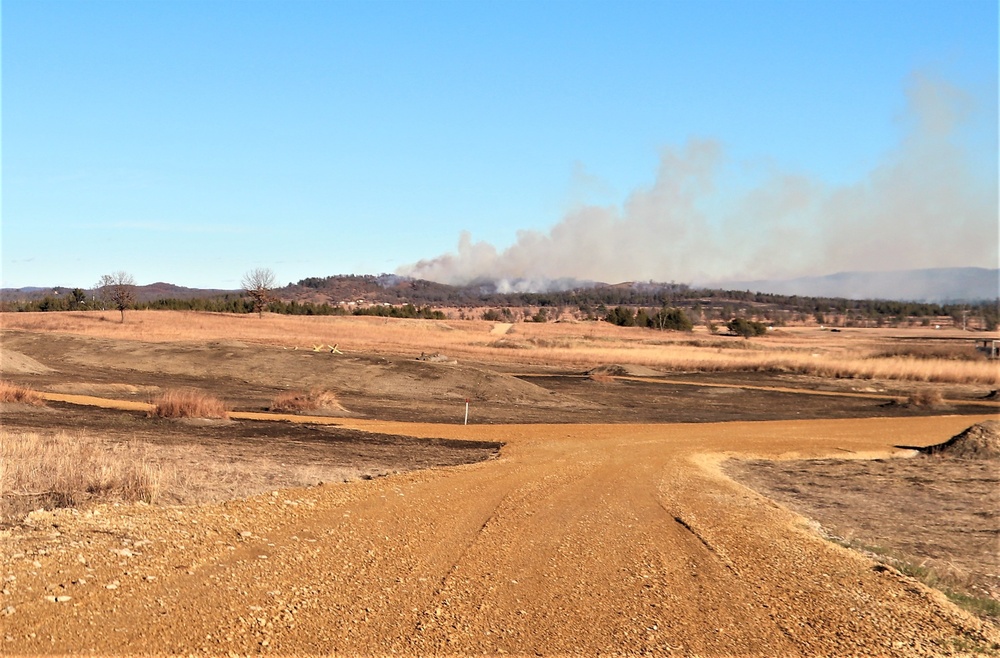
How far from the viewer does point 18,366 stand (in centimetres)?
4091

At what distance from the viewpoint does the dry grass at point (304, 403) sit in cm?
3148

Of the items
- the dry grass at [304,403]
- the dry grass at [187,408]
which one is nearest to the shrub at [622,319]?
the dry grass at [304,403]

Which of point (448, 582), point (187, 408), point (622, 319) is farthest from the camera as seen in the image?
point (622, 319)

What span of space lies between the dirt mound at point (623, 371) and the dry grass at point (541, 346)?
527cm

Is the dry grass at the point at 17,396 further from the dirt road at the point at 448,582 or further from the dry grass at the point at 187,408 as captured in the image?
the dirt road at the point at 448,582

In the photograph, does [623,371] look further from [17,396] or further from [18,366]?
[17,396]

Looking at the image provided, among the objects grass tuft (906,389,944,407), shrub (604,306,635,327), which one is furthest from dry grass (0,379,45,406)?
shrub (604,306,635,327)

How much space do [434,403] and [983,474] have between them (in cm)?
2318

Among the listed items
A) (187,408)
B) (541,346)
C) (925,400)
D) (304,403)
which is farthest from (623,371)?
(187,408)

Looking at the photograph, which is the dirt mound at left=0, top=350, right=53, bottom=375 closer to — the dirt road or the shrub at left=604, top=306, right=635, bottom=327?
the dirt road

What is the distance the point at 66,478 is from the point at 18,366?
33686 millimetres

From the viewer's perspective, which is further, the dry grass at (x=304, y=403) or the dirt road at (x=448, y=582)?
the dry grass at (x=304, y=403)

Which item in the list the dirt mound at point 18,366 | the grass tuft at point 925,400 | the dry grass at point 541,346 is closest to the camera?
the dirt mound at point 18,366

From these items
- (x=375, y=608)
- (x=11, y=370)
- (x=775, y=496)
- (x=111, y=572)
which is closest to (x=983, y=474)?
(x=775, y=496)
